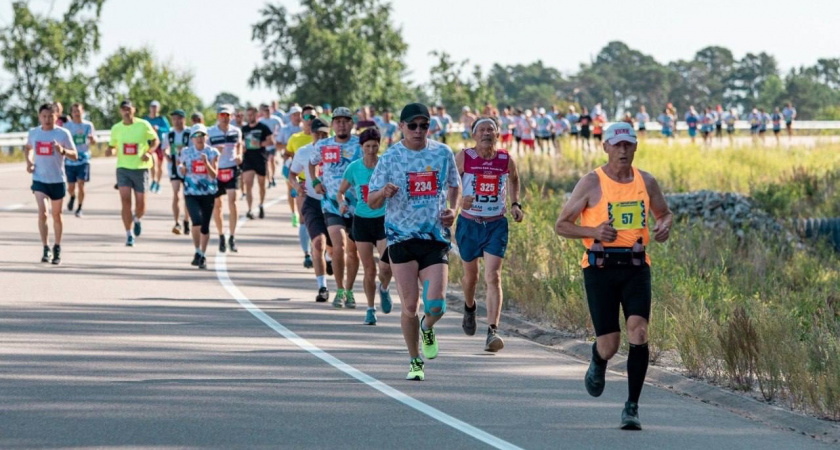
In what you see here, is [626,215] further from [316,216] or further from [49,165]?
[49,165]

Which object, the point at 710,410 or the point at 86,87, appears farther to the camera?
the point at 86,87

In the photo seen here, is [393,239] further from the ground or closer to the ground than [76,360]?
further from the ground

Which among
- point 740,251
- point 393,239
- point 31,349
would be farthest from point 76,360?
point 740,251

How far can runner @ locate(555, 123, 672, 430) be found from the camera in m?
10.2

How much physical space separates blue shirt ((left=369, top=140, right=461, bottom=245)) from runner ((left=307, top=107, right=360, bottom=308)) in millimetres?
4162

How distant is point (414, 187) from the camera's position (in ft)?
38.8

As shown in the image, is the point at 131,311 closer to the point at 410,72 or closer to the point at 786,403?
the point at 786,403

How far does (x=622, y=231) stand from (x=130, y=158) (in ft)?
50.9

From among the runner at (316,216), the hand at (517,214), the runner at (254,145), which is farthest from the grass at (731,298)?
the runner at (254,145)

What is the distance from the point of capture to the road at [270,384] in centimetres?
963

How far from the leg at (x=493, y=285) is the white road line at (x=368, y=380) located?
1541mm

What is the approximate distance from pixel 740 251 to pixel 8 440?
17.0 meters

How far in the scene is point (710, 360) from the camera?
1285cm

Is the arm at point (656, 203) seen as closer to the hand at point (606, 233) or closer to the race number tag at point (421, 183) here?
the hand at point (606, 233)
